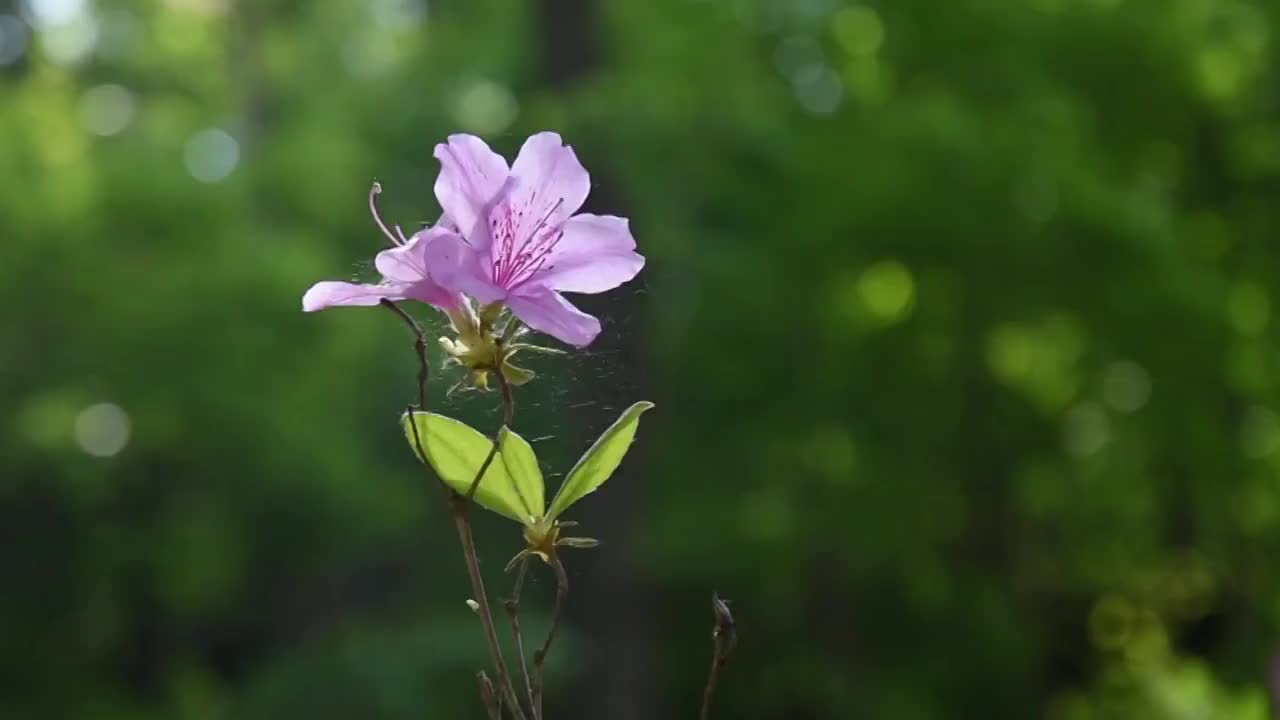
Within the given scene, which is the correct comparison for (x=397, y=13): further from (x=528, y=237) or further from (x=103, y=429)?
(x=528, y=237)

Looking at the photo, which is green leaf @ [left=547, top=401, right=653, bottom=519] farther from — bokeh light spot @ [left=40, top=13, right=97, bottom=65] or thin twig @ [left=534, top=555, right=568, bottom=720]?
bokeh light spot @ [left=40, top=13, right=97, bottom=65]

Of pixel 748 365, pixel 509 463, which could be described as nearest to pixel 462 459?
pixel 509 463

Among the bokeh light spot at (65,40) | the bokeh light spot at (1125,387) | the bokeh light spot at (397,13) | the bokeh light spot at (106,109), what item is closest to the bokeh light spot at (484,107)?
the bokeh light spot at (106,109)

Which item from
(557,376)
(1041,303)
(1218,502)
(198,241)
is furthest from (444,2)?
(557,376)

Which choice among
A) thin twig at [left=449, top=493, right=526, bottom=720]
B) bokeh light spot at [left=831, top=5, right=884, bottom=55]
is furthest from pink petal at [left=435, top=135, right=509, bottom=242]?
bokeh light spot at [left=831, top=5, right=884, bottom=55]

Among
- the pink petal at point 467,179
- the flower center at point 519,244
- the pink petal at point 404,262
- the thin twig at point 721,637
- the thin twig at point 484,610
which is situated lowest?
the thin twig at point 721,637

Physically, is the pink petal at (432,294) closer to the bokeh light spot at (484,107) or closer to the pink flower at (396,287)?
the pink flower at (396,287)
